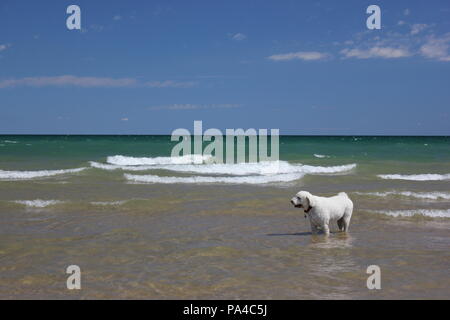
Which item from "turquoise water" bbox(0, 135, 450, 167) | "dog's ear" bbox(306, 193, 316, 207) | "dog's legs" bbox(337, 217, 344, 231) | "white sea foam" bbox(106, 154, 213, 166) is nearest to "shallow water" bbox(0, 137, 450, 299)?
"dog's legs" bbox(337, 217, 344, 231)

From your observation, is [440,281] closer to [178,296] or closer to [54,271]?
[178,296]

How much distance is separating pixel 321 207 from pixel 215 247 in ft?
7.99

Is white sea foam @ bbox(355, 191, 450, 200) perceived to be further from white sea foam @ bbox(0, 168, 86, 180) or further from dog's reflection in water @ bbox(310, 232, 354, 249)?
white sea foam @ bbox(0, 168, 86, 180)

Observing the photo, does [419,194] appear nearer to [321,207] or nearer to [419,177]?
[419,177]

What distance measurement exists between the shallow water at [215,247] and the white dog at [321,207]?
340 millimetres

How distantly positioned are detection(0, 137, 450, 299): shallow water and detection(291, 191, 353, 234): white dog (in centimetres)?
34

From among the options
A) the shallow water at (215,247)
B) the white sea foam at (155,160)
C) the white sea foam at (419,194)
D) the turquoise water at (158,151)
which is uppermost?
the turquoise water at (158,151)

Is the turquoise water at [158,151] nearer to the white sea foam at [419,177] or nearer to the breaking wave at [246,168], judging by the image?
the breaking wave at [246,168]

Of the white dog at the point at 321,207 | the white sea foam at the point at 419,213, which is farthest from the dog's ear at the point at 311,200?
the white sea foam at the point at 419,213

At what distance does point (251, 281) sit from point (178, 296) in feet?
3.97

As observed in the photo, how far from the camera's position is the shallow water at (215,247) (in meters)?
6.48

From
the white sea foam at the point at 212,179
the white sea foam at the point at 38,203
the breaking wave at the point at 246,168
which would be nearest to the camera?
the white sea foam at the point at 38,203

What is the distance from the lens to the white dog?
30.3 ft

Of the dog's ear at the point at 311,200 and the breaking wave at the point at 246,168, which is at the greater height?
the breaking wave at the point at 246,168
